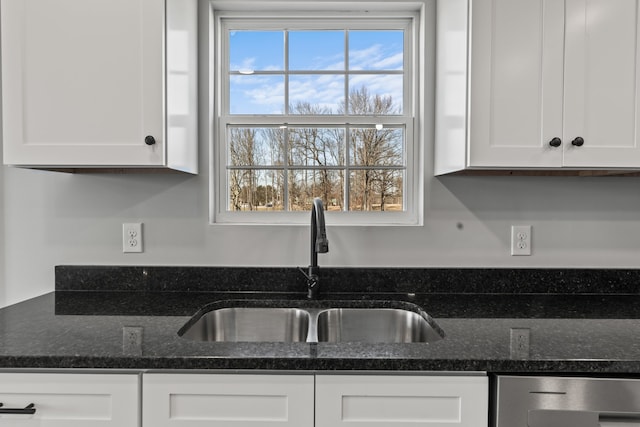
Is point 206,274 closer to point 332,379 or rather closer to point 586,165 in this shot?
point 332,379

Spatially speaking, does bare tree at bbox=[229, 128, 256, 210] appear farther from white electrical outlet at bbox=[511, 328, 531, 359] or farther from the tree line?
white electrical outlet at bbox=[511, 328, 531, 359]

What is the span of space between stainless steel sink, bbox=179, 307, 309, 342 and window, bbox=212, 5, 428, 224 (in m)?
0.44

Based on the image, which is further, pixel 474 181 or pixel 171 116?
pixel 474 181

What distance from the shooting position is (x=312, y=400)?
975mm

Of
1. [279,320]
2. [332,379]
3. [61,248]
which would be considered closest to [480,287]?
[279,320]

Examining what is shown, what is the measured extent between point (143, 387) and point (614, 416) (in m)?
1.15

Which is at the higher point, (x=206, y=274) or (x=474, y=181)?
(x=474, y=181)

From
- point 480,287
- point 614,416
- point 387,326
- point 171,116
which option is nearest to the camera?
point 614,416

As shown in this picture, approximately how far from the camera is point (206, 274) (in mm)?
1671

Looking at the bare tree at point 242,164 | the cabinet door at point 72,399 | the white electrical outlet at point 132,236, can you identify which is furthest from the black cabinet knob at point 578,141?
the white electrical outlet at point 132,236

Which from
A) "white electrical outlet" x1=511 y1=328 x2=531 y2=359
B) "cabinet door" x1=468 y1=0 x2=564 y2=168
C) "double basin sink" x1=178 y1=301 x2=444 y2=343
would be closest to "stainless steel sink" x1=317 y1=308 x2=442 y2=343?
"double basin sink" x1=178 y1=301 x2=444 y2=343

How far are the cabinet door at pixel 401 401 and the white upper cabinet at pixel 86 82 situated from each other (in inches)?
36.4

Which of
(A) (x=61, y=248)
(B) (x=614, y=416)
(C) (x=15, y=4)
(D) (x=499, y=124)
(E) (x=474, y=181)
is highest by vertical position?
(C) (x=15, y=4)

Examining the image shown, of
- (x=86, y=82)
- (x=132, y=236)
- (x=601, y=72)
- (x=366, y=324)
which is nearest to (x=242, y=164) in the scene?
(x=132, y=236)
